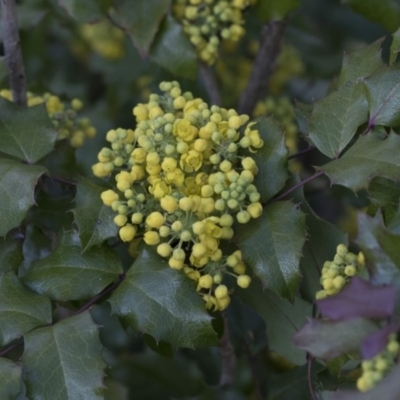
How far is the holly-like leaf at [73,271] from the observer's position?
0.85m

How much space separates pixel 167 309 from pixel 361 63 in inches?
14.8

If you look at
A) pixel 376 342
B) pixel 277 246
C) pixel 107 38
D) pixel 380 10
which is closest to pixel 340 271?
pixel 277 246

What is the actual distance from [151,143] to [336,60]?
97 cm

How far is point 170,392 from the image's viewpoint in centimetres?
143

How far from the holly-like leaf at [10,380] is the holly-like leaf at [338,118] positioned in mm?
423

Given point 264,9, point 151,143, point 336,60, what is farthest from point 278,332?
point 336,60

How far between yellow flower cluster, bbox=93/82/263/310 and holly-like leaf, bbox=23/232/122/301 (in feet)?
0.18

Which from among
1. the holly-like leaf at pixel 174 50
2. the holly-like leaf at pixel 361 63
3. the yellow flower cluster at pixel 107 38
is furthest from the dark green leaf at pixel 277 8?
the yellow flower cluster at pixel 107 38

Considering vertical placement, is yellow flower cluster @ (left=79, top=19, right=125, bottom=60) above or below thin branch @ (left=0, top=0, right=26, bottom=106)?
below

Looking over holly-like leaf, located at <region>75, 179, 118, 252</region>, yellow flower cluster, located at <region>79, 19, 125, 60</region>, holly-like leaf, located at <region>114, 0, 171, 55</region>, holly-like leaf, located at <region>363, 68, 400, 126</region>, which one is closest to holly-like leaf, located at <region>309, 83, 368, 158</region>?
holly-like leaf, located at <region>363, 68, 400, 126</region>

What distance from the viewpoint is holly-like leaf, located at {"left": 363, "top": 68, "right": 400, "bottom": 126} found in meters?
0.83

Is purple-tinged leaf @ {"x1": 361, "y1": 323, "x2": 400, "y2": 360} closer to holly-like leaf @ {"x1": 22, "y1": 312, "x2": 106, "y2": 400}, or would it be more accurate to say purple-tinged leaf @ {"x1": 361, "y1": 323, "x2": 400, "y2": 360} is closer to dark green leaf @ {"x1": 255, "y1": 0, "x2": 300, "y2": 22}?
holly-like leaf @ {"x1": 22, "y1": 312, "x2": 106, "y2": 400}

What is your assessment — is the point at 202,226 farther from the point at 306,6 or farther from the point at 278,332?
the point at 306,6

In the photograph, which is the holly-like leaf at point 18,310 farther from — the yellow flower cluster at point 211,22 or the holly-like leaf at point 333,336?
the yellow flower cluster at point 211,22
